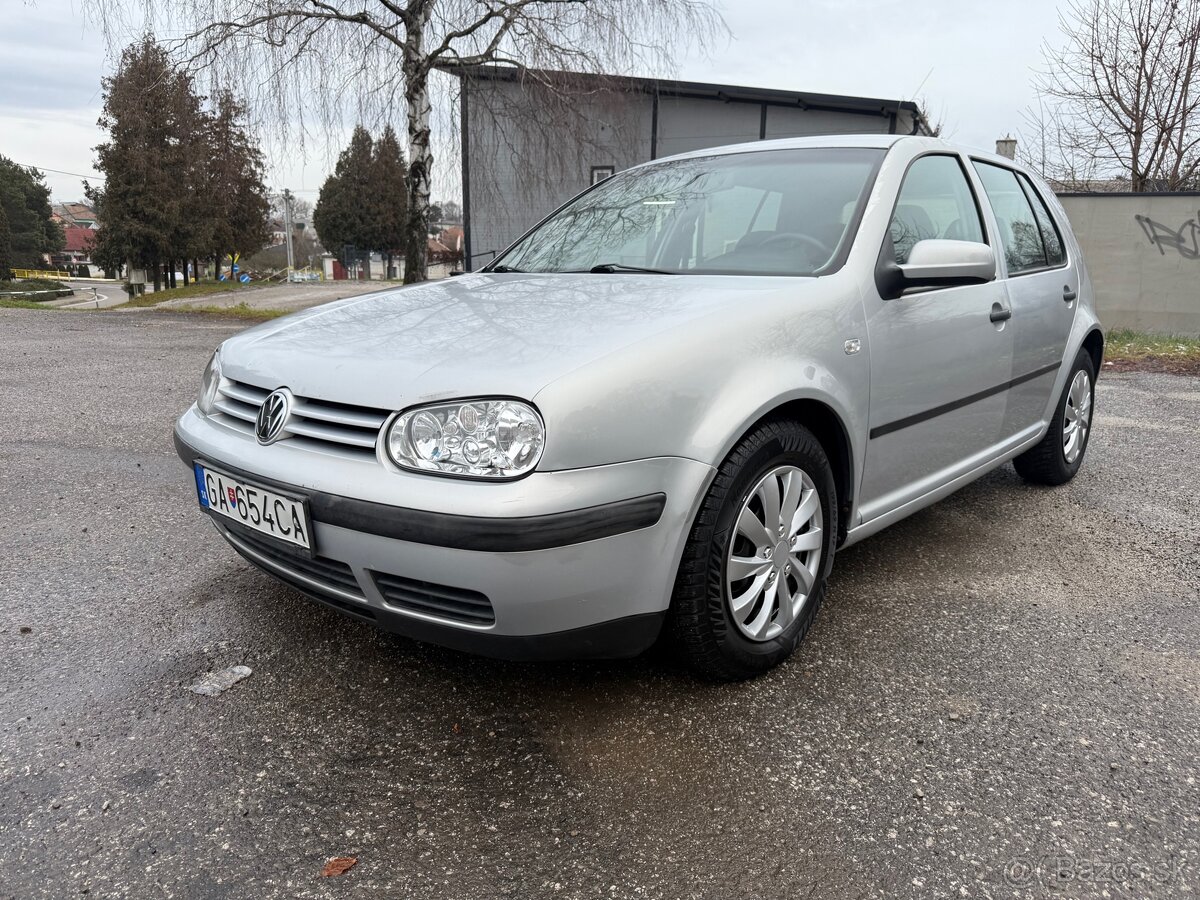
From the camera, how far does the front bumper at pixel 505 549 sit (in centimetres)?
173

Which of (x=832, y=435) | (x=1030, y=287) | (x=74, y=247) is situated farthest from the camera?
(x=74, y=247)

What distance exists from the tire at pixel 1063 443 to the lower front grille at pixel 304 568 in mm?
3181

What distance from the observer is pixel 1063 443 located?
4.05m

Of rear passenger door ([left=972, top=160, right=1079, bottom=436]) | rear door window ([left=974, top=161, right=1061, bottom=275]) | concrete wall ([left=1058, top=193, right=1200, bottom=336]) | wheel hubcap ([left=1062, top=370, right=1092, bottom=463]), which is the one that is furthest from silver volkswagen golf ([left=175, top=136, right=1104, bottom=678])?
concrete wall ([left=1058, top=193, right=1200, bottom=336])

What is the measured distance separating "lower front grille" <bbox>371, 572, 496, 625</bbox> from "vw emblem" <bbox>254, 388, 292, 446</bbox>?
45 centimetres

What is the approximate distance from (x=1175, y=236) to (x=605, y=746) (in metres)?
13.5

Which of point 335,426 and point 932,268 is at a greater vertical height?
point 932,268

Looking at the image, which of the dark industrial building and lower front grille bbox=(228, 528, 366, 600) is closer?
lower front grille bbox=(228, 528, 366, 600)

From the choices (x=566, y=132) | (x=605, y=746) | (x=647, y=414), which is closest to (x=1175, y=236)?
(x=566, y=132)

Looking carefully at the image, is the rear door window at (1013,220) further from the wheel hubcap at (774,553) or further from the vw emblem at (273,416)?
the vw emblem at (273,416)

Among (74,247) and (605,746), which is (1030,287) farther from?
(74,247)

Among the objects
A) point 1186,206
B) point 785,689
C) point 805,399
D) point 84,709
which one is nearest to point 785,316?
point 805,399

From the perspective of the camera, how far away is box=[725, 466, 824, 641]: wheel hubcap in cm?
215

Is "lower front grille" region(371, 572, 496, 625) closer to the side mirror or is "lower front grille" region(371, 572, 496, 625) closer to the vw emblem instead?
the vw emblem
